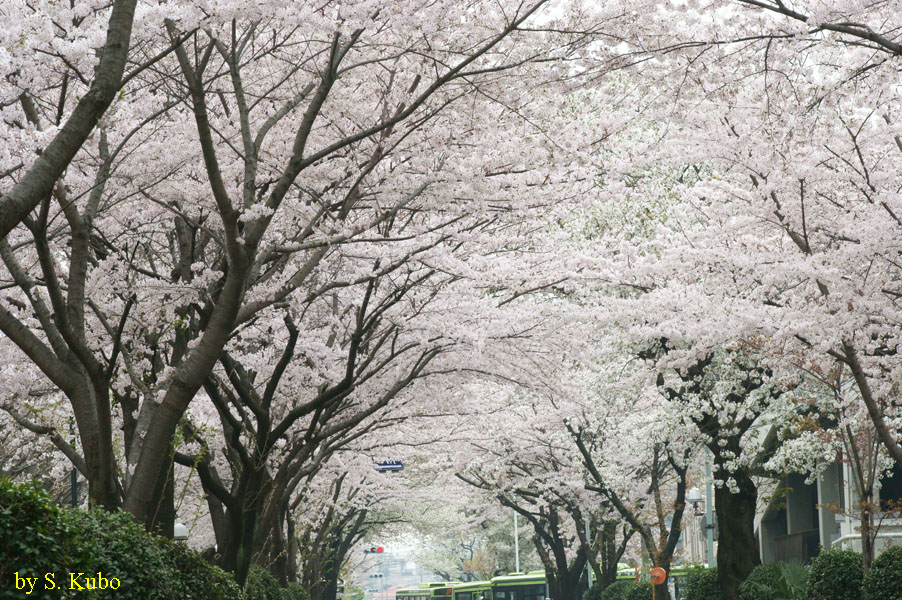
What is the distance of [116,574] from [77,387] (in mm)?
2469

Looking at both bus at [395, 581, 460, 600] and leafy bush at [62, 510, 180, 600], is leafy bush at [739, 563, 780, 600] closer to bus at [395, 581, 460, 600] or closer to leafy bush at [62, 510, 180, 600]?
leafy bush at [62, 510, 180, 600]

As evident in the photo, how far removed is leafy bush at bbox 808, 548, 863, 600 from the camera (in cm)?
1554

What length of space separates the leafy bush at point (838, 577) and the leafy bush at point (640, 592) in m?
12.8

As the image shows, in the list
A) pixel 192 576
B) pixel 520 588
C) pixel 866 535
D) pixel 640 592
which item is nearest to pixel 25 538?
pixel 192 576

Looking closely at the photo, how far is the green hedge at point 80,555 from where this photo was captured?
4379 millimetres

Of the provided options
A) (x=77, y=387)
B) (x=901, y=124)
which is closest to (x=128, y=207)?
Answer: (x=77, y=387)

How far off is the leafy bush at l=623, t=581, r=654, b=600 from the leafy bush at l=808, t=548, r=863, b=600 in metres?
12.8

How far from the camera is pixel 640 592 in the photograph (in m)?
28.6

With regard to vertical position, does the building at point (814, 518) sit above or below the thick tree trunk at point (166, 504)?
below

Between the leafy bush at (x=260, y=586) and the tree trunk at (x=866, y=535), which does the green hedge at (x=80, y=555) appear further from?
the tree trunk at (x=866, y=535)

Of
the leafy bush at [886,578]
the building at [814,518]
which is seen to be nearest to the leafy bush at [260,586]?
the leafy bush at [886,578]

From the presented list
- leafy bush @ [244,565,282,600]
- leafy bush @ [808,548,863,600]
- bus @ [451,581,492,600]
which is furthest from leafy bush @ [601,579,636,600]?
leafy bush @ [244,565,282,600]

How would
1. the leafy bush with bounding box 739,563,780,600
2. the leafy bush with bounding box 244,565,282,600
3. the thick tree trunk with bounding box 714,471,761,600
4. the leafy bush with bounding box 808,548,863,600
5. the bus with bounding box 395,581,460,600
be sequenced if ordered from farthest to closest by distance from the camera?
the bus with bounding box 395,581,460,600 → the thick tree trunk with bounding box 714,471,761,600 → the leafy bush with bounding box 739,563,780,600 → the leafy bush with bounding box 808,548,863,600 → the leafy bush with bounding box 244,565,282,600

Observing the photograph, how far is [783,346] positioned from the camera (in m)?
14.5
